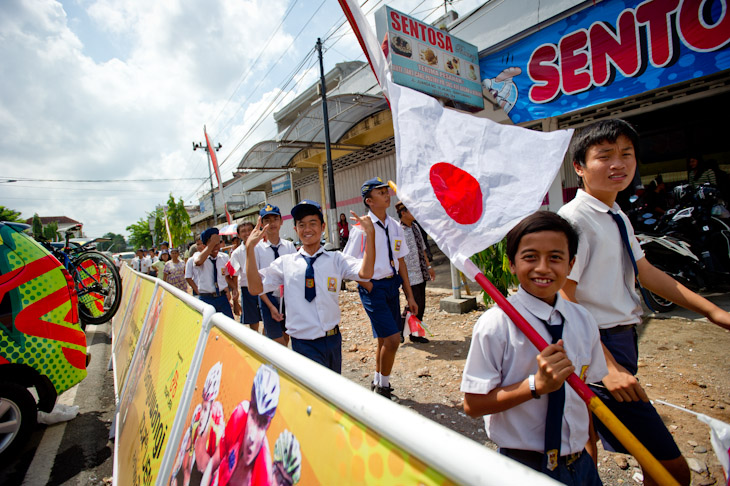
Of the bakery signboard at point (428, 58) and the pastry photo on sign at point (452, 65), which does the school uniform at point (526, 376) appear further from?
the pastry photo on sign at point (452, 65)

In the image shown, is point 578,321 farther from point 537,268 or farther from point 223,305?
point 223,305

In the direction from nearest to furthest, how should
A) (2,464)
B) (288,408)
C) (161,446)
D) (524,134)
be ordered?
(288,408) → (524,134) → (161,446) → (2,464)

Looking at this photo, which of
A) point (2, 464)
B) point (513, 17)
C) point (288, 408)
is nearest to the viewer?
point (288, 408)

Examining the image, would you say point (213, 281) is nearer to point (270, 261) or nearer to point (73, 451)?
point (270, 261)

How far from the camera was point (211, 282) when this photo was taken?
555 centimetres

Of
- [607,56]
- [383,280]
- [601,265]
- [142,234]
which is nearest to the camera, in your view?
[601,265]

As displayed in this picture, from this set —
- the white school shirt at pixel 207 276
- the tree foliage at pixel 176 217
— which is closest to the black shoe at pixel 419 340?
the white school shirt at pixel 207 276

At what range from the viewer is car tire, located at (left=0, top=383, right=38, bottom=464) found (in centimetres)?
289

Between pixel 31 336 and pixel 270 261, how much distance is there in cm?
219

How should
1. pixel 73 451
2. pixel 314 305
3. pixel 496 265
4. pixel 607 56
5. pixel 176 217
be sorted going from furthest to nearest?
pixel 176 217 → pixel 607 56 → pixel 496 265 → pixel 73 451 → pixel 314 305

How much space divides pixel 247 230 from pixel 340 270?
281 cm

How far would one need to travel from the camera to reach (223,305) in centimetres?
559

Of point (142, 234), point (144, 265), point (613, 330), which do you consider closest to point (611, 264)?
point (613, 330)

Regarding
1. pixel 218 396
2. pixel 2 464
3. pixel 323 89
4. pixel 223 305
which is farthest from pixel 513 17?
pixel 2 464
